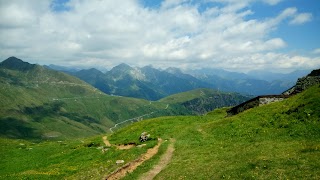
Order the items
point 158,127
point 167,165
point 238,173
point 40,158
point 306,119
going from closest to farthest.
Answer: point 238,173
point 167,165
point 306,119
point 40,158
point 158,127

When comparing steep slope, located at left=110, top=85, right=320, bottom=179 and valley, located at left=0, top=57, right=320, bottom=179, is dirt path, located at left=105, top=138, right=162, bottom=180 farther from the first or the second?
steep slope, located at left=110, top=85, right=320, bottom=179

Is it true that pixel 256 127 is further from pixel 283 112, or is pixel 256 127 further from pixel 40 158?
pixel 40 158

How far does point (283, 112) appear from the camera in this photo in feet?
163

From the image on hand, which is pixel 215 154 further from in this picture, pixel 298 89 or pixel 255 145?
pixel 298 89

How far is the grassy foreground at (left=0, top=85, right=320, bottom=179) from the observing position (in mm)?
29344

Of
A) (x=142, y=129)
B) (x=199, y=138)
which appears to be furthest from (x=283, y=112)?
(x=142, y=129)

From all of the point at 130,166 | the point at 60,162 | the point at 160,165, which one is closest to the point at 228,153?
the point at 160,165

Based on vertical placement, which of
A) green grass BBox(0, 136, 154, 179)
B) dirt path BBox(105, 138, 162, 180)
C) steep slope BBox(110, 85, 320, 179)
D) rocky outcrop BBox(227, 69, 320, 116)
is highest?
rocky outcrop BBox(227, 69, 320, 116)

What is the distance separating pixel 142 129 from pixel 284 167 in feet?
151

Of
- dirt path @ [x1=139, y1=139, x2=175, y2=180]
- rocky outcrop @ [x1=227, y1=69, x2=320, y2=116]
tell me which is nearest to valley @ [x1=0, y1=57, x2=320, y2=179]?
dirt path @ [x1=139, y1=139, x2=175, y2=180]

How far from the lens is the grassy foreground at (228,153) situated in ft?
96.3

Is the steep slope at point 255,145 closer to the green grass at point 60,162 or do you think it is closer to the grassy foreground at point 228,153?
the grassy foreground at point 228,153

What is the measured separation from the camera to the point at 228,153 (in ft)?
126

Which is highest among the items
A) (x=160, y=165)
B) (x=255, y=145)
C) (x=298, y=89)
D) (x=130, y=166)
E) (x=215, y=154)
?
(x=298, y=89)
